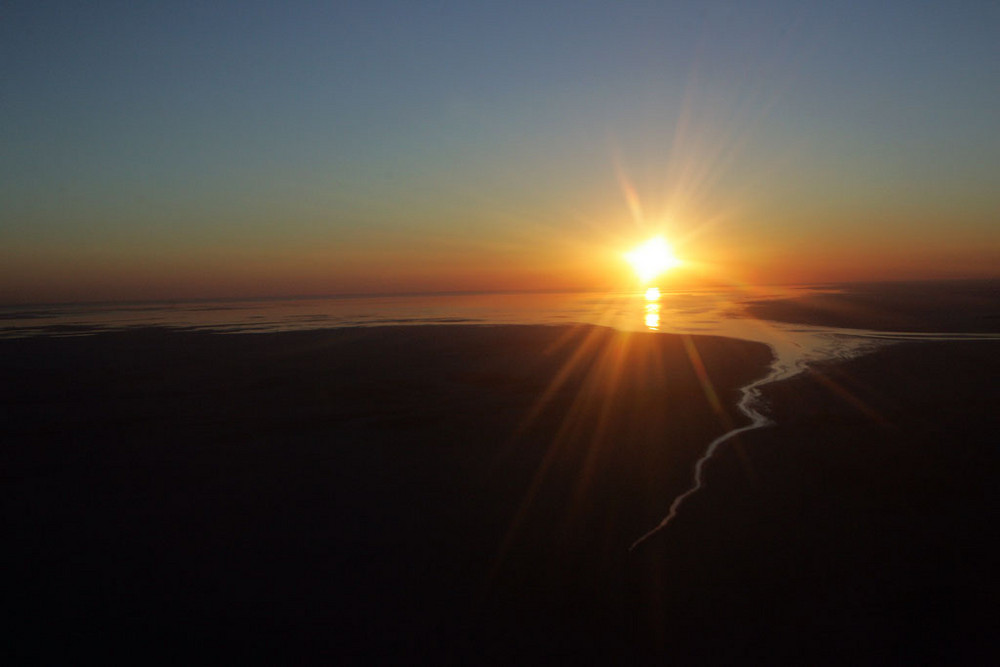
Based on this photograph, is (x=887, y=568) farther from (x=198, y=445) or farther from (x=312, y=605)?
(x=198, y=445)

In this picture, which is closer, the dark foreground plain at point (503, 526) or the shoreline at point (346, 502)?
the dark foreground plain at point (503, 526)

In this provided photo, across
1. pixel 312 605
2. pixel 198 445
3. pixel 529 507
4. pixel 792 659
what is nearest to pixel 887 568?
pixel 792 659

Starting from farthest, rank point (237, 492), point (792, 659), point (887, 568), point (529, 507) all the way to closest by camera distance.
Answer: point (237, 492) < point (529, 507) < point (887, 568) < point (792, 659)

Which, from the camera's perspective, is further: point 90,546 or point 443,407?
point 443,407

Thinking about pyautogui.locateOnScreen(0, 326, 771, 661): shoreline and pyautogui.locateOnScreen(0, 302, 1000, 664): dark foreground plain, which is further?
pyautogui.locateOnScreen(0, 326, 771, 661): shoreline

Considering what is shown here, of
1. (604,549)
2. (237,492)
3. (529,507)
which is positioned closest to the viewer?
(604,549)

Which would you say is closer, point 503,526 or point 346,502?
point 503,526

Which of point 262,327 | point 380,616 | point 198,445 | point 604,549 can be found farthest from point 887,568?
point 262,327
